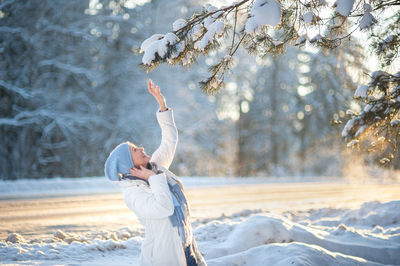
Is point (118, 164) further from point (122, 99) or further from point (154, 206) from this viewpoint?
point (122, 99)

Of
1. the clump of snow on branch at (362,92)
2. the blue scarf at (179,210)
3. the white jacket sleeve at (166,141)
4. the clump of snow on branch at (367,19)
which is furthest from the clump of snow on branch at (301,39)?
the blue scarf at (179,210)

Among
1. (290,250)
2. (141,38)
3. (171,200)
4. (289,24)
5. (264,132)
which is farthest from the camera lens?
(264,132)

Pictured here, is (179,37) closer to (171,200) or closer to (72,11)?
(171,200)

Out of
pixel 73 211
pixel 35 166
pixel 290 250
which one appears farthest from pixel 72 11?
pixel 290 250

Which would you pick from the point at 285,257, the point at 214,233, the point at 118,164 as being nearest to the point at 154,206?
the point at 118,164

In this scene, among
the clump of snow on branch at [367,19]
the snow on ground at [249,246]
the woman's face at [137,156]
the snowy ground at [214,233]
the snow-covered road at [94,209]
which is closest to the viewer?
the woman's face at [137,156]

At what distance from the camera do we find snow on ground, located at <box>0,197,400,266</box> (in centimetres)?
463

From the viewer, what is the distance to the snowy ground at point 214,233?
4750mm

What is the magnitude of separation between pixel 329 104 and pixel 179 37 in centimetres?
2603

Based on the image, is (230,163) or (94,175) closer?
(94,175)

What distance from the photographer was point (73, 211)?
9398 mm

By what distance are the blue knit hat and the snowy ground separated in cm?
193

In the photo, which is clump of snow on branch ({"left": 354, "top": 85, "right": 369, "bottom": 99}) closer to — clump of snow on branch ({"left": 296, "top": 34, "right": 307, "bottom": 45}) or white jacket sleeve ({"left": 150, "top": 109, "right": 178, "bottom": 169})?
clump of snow on branch ({"left": 296, "top": 34, "right": 307, "bottom": 45})

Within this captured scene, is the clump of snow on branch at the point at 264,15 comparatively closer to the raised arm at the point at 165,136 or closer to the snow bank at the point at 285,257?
the raised arm at the point at 165,136
